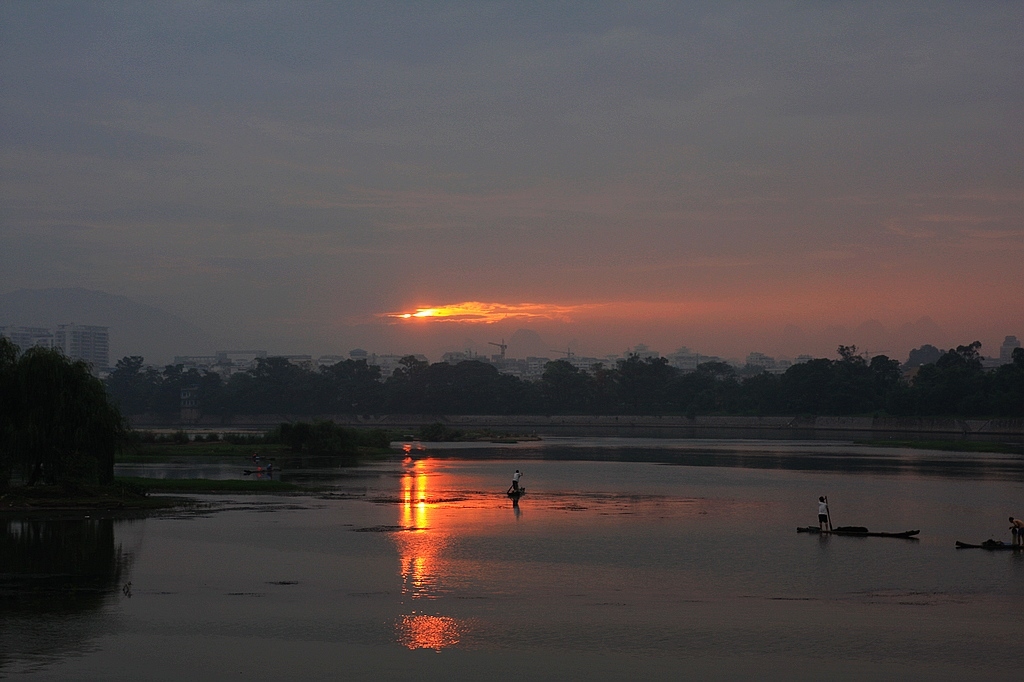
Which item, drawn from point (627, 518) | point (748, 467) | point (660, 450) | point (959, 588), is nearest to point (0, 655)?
point (959, 588)

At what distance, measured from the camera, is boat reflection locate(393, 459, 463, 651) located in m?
24.1

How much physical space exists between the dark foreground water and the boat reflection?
0.36 feet

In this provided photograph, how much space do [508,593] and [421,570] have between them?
4642 mm

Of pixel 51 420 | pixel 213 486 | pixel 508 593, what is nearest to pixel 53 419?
pixel 51 420

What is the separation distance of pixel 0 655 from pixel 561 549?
68.4 ft

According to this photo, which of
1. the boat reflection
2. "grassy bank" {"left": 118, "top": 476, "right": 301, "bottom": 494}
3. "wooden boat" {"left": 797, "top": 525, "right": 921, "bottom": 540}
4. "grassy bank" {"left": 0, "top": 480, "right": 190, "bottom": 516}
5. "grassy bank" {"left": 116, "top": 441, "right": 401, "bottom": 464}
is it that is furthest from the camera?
"grassy bank" {"left": 116, "top": 441, "right": 401, "bottom": 464}

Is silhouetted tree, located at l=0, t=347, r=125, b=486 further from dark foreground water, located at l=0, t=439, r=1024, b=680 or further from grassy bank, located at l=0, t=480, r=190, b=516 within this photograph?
dark foreground water, located at l=0, t=439, r=1024, b=680

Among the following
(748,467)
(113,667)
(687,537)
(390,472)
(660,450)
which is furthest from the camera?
(660,450)

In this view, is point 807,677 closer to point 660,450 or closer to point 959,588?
point 959,588

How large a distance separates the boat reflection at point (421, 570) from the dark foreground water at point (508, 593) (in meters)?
0.11

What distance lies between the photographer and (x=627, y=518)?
161 feet

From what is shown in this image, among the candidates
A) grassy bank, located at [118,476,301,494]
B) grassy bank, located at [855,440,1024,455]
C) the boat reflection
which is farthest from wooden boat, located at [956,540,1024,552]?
grassy bank, located at [855,440,1024,455]

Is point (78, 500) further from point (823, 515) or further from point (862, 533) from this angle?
point (862, 533)

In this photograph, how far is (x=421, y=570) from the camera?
3341cm
